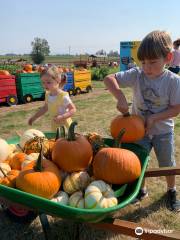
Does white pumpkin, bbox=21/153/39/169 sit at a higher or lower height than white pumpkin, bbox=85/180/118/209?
higher

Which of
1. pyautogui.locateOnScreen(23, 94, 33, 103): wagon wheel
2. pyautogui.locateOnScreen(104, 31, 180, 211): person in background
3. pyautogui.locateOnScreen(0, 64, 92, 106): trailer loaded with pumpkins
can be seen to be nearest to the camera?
pyautogui.locateOnScreen(104, 31, 180, 211): person in background

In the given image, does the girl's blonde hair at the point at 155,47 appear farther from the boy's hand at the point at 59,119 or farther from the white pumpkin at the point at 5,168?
the boy's hand at the point at 59,119

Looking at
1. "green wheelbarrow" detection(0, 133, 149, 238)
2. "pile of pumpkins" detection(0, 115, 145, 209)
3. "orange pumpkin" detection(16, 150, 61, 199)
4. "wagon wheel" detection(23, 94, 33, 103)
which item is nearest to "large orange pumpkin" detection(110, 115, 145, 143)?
"pile of pumpkins" detection(0, 115, 145, 209)

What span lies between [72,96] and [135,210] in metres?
8.16

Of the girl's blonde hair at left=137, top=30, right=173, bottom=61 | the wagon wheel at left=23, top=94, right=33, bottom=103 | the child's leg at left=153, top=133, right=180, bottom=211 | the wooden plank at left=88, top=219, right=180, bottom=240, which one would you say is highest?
the girl's blonde hair at left=137, top=30, right=173, bottom=61

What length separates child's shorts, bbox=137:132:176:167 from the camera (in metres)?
2.87

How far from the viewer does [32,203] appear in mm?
1660

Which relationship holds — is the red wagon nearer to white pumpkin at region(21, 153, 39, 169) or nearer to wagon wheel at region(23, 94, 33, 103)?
wagon wheel at region(23, 94, 33, 103)

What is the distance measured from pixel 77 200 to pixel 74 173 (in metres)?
0.23

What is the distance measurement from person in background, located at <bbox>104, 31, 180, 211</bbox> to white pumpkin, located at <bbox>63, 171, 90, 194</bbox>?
0.75 m

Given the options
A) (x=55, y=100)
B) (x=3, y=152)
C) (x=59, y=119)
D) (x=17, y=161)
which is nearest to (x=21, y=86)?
(x=55, y=100)

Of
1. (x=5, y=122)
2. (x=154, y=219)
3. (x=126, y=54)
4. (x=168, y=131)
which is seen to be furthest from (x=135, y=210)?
(x=126, y=54)

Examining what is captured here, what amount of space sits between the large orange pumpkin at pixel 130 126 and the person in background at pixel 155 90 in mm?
79

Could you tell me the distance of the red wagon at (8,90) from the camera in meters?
8.88
